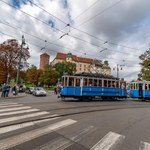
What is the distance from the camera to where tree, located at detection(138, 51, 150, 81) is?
50831 millimetres

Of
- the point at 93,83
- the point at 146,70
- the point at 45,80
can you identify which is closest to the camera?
the point at 93,83

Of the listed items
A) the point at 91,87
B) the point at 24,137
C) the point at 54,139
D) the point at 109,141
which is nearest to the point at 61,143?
the point at 54,139

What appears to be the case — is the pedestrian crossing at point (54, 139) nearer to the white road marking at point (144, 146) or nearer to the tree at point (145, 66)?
the white road marking at point (144, 146)

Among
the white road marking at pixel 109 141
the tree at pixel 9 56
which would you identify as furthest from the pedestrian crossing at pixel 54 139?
the tree at pixel 9 56

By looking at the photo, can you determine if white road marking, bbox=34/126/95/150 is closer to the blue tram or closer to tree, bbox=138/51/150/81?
the blue tram

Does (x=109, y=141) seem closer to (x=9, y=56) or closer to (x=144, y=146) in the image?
(x=144, y=146)

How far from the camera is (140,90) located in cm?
3122

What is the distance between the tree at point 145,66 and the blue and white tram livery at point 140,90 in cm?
2014

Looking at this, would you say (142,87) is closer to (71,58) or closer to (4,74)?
(4,74)

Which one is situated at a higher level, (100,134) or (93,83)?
(93,83)

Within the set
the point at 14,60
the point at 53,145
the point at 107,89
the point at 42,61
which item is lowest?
the point at 53,145

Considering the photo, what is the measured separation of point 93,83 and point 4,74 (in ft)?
111

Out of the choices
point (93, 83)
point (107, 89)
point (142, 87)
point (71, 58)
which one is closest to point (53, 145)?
point (93, 83)

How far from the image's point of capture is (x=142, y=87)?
102ft
